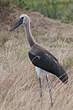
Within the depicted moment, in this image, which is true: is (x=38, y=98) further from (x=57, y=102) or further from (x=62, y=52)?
(x=62, y=52)

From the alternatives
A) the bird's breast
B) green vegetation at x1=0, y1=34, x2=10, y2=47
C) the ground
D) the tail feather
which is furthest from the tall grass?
the tail feather

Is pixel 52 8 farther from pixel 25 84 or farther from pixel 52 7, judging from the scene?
pixel 25 84

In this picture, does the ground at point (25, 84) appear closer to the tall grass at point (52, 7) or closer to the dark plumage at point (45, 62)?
the dark plumage at point (45, 62)

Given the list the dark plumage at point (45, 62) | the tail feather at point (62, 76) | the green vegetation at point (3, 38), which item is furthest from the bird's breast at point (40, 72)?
the green vegetation at point (3, 38)

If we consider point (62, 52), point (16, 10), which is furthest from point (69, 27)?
point (62, 52)

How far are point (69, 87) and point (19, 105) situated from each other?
3.08ft

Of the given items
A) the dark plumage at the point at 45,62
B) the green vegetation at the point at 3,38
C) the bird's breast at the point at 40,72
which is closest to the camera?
the dark plumage at the point at 45,62

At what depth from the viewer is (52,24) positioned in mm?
11820

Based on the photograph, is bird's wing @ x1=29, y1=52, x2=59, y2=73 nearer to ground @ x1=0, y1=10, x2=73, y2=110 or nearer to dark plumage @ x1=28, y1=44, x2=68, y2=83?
dark plumage @ x1=28, y1=44, x2=68, y2=83

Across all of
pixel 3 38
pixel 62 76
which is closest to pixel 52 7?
pixel 3 38

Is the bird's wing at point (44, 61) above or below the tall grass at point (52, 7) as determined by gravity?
above

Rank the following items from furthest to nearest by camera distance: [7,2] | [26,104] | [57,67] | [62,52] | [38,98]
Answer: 1. [7,2]
2. [62,52]
3. [57,67]
4. [38,98]
5. [26,104]

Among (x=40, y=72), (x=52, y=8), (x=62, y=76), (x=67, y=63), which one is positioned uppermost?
(x=62, y=76)

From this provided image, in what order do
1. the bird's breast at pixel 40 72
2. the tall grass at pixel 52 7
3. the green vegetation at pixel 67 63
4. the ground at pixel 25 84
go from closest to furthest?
the ground at pixel 25 84
the bird's breast at pixel 40 72
the green vegetation at pixel 67 63
the tall grass at pixel 52 7
